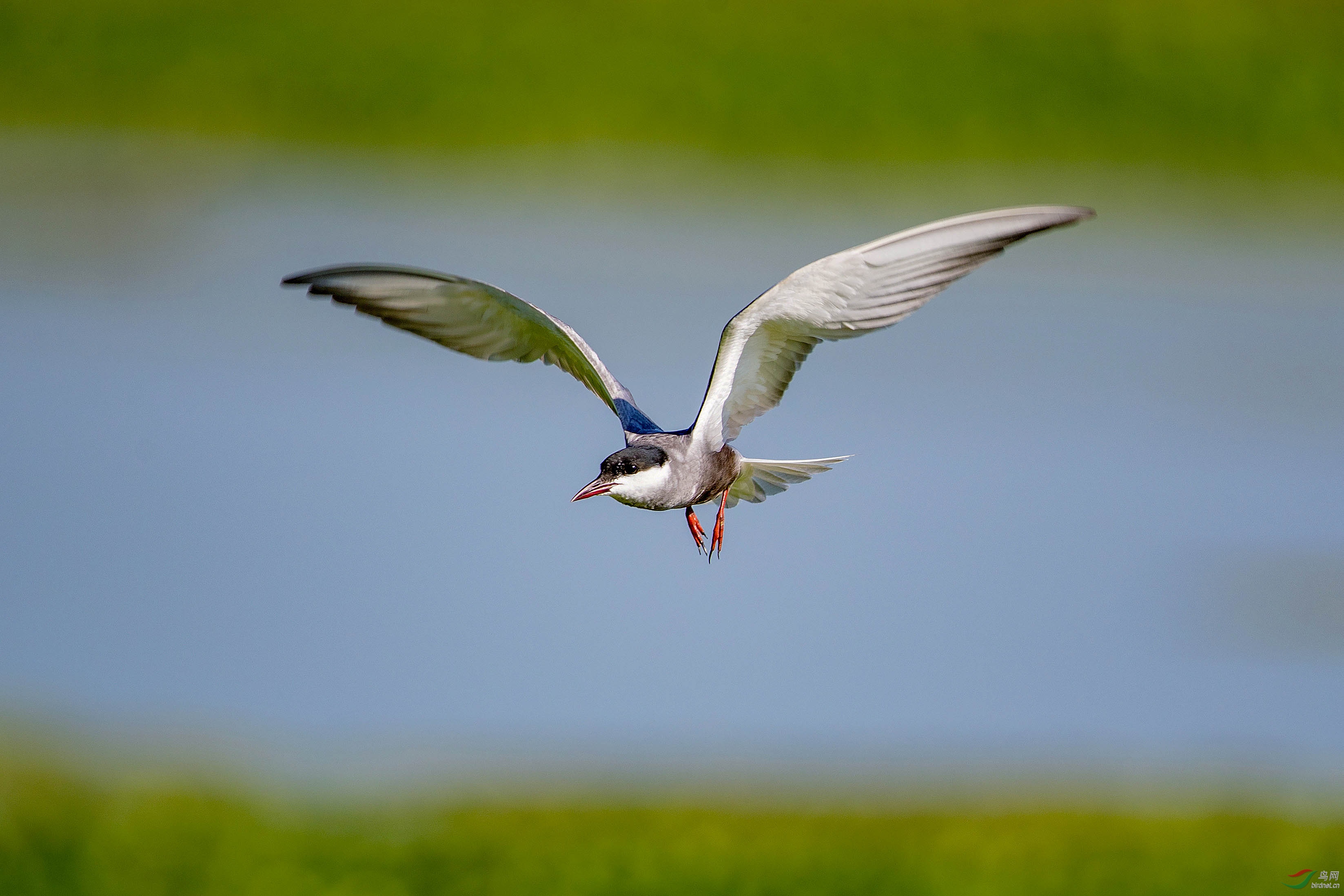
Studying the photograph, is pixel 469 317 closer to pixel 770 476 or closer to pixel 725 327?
→ pixel 725 327

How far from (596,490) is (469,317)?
85 cm

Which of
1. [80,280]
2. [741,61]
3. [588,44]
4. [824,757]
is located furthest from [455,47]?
[824,757]

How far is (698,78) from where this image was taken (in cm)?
967

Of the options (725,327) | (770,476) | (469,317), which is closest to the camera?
(725,327)

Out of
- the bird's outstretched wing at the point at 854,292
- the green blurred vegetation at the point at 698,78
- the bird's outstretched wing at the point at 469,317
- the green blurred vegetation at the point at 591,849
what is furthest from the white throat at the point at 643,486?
the green blurred vegetation at the point at 698,78

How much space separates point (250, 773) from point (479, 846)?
30.5 inches

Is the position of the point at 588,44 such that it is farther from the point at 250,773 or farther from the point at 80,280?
the point at 250,773

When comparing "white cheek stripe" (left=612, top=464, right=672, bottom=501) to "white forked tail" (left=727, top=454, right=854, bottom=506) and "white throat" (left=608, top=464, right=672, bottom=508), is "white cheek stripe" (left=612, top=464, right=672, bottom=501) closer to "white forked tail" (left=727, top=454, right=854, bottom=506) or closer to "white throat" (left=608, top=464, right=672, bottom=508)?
"white throat" (left=608, top=464, right=672, bottom=508)

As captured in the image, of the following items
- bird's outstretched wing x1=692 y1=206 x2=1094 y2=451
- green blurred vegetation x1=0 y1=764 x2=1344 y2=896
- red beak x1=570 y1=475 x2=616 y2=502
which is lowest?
green blurred vegetation x1=0 y1=764 x2=1344 y2=896

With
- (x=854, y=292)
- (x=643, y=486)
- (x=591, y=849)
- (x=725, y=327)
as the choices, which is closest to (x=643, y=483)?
(x=643, y=486)

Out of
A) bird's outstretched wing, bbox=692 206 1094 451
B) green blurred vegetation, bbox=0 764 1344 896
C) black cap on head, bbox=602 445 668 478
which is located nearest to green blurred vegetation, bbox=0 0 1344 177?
green blurred vegetation, bbox=0 764 1344 896

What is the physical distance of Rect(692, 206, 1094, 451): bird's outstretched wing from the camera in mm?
3537

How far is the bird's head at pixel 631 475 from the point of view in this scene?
371 centimetres

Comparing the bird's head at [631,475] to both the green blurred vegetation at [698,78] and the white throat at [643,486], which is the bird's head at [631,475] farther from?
the green blurred vegetation at [698,78]
